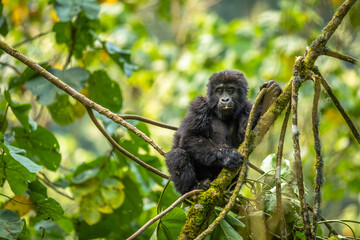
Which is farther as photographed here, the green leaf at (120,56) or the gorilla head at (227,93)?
the green leaf at (120,56)

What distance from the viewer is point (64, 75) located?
485cm

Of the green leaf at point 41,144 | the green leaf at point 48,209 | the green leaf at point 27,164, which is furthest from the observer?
the green leaf at point 41,144

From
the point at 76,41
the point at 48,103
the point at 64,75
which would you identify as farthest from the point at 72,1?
the point at 48,103

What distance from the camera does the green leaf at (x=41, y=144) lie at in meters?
4.48

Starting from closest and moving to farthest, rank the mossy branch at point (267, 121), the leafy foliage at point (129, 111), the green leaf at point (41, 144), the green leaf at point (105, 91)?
the mossy branch at point (267, 121)
the leafy foliage at point (129, 111)
the green leaf at point (41, 144)
the green leaf at point (105, 91)

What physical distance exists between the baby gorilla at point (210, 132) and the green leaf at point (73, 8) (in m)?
1.64

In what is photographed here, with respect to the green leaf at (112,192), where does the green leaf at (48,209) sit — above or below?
below

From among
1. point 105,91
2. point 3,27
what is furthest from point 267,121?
point 3,27

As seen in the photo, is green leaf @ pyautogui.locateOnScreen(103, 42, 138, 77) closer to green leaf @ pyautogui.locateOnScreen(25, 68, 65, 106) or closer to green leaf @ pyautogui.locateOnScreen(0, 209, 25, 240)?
green leaf @ pyautogui.locateOnScreen(25, 68, 65, 106)

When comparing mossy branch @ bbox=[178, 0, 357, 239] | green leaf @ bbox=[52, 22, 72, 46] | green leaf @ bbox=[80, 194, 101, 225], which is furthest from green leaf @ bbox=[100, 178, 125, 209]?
mossy branch @ bbox=[178, 0, 357, 239]

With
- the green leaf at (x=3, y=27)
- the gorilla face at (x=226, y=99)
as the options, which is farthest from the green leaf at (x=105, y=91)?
the gorilla face at (x=226, y=99)

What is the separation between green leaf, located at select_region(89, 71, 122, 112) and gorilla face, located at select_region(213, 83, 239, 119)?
1210 mm

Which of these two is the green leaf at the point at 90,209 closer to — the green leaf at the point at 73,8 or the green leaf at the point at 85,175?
the green leaf at the point at 85,175

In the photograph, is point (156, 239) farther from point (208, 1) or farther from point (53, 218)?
point (208, 1)
